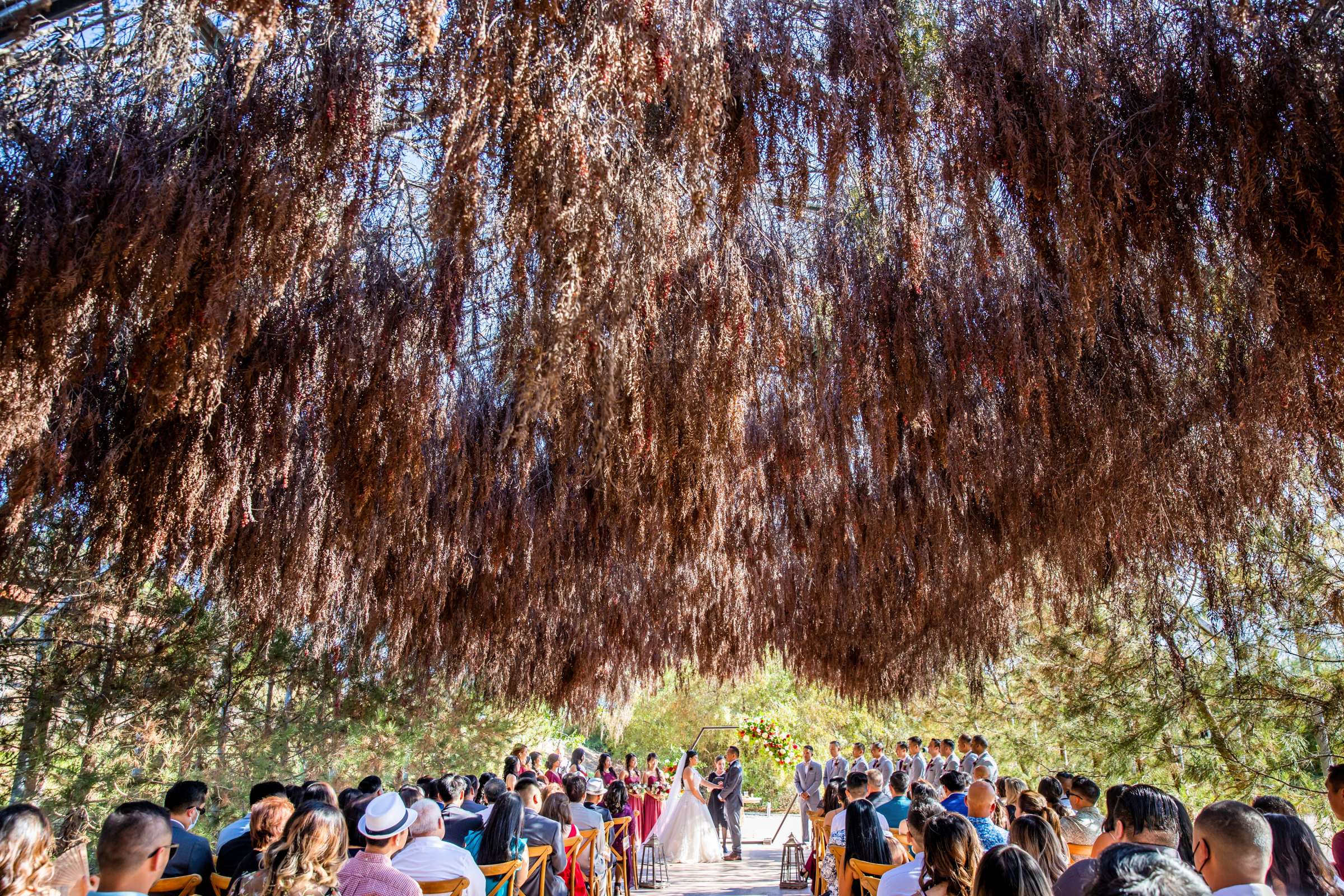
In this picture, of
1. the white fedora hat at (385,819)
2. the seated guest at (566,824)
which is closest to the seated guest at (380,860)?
the white fedora hat at (385,819)

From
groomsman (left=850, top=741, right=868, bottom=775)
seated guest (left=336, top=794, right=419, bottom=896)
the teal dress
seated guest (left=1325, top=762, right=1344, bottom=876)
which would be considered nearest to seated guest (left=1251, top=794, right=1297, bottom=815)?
seated guest (left=1325, top=762, right=1344, bottom=876)

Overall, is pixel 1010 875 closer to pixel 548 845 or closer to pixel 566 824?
pixel 548 845

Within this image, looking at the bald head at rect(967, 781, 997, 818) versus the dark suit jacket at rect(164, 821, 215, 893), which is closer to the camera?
the dark suit jacket at rect(164, 821, 215, 893)

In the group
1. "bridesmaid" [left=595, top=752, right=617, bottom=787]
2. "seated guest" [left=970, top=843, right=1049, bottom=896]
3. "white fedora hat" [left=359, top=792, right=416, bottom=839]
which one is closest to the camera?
"seated guest" [left=970, top=843, right=1049, bottom=896]

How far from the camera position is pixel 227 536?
18.8 ft

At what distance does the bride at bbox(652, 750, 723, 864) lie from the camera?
9.48 meters

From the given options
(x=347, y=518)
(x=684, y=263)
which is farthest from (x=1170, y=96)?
(x=347, y=518)

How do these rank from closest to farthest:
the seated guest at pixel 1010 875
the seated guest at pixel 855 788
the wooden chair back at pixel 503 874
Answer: the seated guest at pixel 1010 875
the wooden chair back at pixel 503 874
the seated guest at pixel 855 788

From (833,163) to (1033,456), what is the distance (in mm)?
3628

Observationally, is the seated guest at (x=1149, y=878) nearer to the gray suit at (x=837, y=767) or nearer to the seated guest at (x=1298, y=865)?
the seated guest at (x=1298, y=865)

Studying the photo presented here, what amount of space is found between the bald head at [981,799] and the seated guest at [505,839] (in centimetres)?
214

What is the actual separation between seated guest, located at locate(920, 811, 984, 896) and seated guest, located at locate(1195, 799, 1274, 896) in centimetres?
59

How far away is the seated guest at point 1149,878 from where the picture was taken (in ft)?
4.24

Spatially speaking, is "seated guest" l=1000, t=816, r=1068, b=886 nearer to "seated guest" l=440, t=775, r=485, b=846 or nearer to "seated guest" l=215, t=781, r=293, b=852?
"seated guest" l=440, t=775, r=485, b=846
